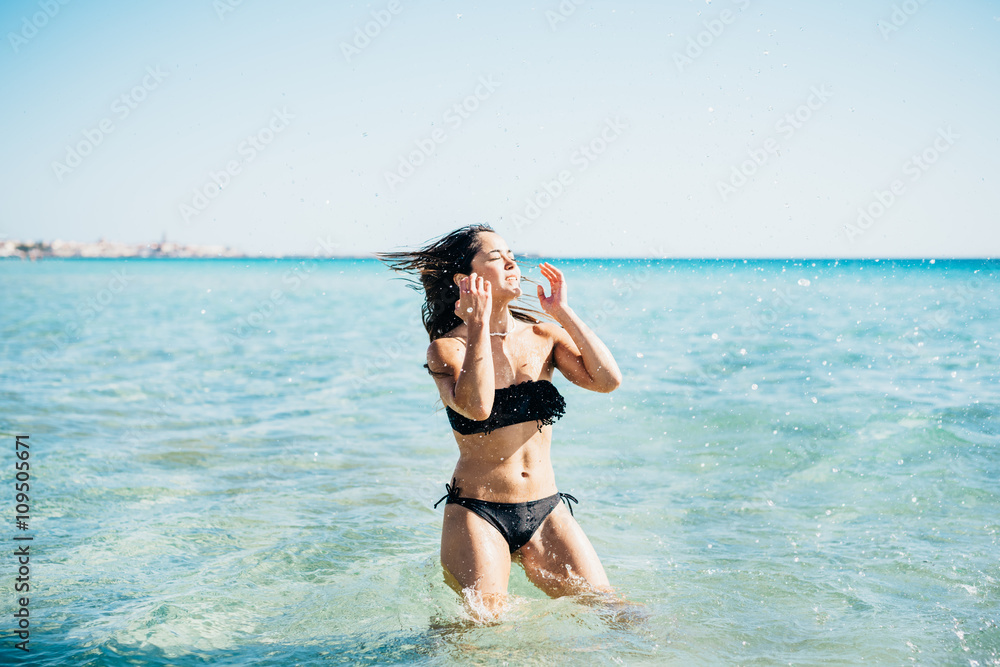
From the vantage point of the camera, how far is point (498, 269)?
3920mm

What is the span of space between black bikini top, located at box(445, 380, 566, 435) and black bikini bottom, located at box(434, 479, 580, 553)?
368mm

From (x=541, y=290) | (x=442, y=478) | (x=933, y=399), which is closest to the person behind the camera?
(x=541, y=290)

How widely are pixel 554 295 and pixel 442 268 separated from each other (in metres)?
0.66

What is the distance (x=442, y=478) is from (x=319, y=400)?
472 cm

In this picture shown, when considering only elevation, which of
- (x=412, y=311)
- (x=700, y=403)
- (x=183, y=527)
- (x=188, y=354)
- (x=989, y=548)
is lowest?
(x=989, y=548)

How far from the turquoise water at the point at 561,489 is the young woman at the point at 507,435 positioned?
24 centimetres

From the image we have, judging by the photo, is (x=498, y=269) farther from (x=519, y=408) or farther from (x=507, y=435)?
(x=507, y=435)

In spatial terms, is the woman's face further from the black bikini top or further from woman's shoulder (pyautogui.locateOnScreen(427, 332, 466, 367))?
the black bikini top

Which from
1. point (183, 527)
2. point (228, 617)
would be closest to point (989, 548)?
point (228, 617)

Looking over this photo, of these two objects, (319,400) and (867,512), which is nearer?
(867,512)

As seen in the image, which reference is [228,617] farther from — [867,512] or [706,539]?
[867,512]

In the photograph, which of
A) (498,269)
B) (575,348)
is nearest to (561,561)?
(575,348)

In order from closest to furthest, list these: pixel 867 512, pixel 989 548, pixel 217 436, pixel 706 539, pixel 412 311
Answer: pixel 989 548 → pixel 706 539 → pixel 867 512 → pixel 217 436 → pixel 412 311

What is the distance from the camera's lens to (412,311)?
35.4 metres
